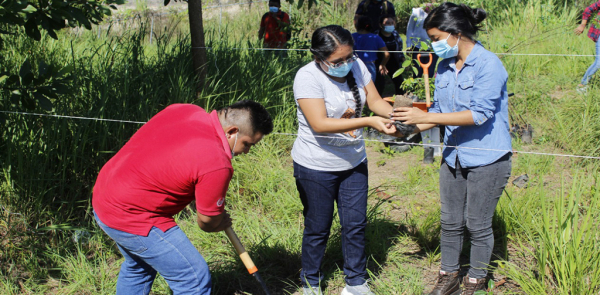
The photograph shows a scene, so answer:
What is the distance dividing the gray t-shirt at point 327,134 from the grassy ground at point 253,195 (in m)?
0.92

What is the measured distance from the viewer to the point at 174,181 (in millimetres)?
2133

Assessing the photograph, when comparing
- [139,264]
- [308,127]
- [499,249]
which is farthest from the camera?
[499,249]

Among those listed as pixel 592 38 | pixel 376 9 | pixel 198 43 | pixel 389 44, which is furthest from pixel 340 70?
pixel 592 38

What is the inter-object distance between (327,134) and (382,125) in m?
0.31

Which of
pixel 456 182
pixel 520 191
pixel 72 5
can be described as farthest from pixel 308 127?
pixel 520 191

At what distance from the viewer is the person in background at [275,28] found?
22.4 ft

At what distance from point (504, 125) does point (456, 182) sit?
15.8 inches

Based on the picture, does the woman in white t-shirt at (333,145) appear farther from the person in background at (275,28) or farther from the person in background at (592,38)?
the person in background at (275,28)

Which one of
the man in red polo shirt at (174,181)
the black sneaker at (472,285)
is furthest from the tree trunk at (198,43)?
the black sneaker at (472,285)

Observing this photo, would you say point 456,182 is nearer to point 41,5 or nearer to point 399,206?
point 399,206

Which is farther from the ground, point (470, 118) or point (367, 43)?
point (367, 43)

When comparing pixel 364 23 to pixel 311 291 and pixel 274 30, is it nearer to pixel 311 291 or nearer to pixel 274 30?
pixel 274 30

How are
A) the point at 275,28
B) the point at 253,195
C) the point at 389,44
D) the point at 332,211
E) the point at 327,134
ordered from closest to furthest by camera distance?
the point at 327,134 → the point at 332,211 → the point at 253,195 → the point at 389,44 → the point at 275,28

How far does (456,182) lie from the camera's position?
108 inches
